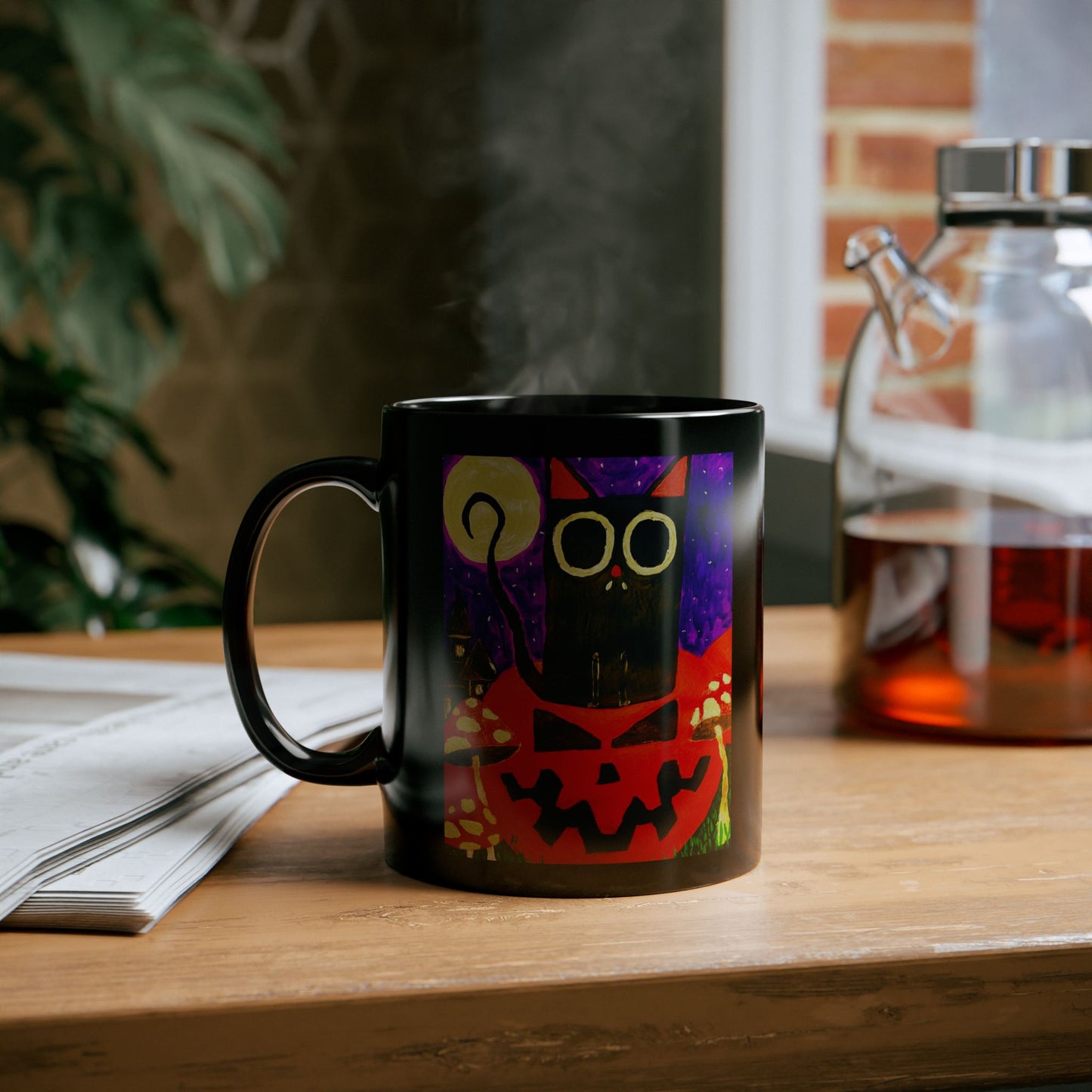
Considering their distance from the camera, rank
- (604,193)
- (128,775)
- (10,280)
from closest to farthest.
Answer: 1. (128,775)
2. (10,280)
3. (604,193)

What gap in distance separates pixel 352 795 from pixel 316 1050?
20 cm

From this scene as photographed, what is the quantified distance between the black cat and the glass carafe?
0.79 feet

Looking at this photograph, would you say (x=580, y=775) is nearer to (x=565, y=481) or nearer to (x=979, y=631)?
(x=565, y=481)

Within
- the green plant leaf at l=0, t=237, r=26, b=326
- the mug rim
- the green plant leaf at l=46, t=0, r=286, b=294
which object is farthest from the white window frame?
the mug rim

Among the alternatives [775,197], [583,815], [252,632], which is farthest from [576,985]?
[775,197]

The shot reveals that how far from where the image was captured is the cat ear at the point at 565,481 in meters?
0.42

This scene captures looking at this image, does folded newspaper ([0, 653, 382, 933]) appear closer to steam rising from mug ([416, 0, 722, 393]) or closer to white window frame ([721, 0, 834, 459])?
steam rising from mug ([416, 0, 722, 393])

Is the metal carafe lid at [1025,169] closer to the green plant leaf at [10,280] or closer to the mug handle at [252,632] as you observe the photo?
the mug handle at [252,632]

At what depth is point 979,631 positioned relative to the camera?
24.0 inches

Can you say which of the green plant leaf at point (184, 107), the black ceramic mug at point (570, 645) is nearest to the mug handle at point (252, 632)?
the black ceramic mug at point (570, 645)

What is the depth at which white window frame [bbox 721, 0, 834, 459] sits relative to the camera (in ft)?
5.24

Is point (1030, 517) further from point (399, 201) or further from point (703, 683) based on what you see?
point (399, 201)

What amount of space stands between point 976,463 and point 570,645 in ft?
1.08

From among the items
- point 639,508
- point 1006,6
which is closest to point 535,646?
point 639,508
